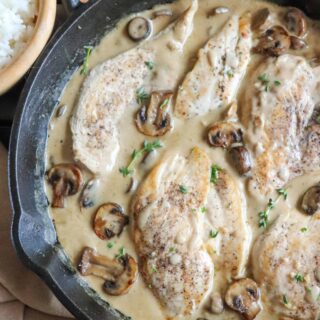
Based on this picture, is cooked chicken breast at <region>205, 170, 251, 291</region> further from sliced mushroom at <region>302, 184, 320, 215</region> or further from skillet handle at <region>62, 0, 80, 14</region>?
skillet handle at <region>62, 0, 80, 14</region>

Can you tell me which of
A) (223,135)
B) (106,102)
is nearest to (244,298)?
(223,135)

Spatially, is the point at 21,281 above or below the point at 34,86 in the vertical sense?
below

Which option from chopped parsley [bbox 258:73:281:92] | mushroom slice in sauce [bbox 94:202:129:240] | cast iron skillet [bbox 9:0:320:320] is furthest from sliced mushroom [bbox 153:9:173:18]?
mushroom slice in sauce [bbox 94:202:129:240]

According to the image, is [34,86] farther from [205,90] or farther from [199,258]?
[199,258]

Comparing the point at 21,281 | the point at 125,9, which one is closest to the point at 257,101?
the point at 125,9

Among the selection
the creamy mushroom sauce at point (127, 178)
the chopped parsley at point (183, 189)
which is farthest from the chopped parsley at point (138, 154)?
the chopped parsley at point (183, 189)

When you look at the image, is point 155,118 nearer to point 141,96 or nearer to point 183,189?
point 141,96

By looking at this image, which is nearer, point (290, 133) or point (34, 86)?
point (34, 86)
